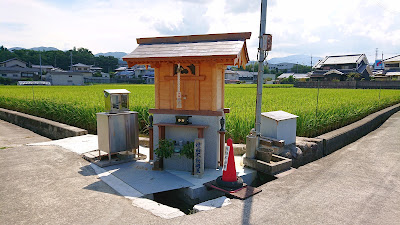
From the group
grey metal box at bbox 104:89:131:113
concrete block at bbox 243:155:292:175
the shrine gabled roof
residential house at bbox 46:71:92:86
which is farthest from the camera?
residential house at bbox 46:71:92:86

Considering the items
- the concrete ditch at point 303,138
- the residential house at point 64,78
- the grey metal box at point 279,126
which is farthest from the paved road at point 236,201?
the residential house at point 64,78

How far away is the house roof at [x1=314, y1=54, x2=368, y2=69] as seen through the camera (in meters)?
50.6

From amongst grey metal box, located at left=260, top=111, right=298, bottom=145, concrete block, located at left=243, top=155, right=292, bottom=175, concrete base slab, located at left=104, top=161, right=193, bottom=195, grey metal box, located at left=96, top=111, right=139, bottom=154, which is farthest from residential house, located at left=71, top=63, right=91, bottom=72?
concrete block, located at left=243, top=155, right=292, bottom=175

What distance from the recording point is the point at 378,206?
4.13 metres

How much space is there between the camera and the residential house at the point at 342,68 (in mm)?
48094

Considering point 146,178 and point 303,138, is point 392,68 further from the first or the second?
point 146,178

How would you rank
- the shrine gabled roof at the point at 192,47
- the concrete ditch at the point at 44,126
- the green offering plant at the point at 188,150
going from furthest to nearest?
1. the concrete ditch at the point at 44,126
2. the green offering plant at the point at 188,150
3. the shrine gabled roof at the point at 192,47

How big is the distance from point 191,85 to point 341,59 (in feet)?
183

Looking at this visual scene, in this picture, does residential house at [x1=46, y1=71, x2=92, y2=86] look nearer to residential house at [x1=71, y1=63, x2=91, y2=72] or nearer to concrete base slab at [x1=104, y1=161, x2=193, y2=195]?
residential house at [x1=71, y1=63, x2=91, y2=72]

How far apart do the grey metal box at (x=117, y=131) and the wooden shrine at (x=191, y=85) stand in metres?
0.75

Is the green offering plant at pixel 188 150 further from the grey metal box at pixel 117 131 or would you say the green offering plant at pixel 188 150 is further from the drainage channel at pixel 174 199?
the grey metal box at pixel 117 131

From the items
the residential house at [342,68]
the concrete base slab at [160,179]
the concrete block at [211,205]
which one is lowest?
the concrete block at [211,205]

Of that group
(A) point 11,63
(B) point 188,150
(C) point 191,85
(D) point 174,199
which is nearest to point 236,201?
(D) point 174,199

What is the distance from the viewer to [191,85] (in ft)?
17.9
